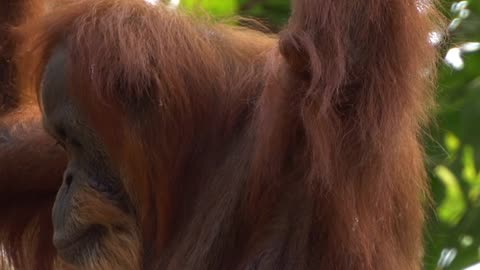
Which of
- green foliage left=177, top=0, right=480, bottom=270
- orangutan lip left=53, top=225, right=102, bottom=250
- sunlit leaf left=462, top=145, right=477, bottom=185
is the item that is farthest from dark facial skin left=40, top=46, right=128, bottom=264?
→ sunlit leaf left=462, top=145, right=477, bottom=185

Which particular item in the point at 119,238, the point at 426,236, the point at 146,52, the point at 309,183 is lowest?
the point at 426,236

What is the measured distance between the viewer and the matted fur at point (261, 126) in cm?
257

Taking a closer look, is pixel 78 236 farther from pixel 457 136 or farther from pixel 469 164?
pixel 469 164

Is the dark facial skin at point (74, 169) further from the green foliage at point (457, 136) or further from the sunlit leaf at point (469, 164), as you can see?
the sunlit leaf at point (469, 164)

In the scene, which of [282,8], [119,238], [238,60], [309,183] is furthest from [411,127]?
[282,8]

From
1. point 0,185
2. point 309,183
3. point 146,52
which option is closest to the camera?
point 309,183

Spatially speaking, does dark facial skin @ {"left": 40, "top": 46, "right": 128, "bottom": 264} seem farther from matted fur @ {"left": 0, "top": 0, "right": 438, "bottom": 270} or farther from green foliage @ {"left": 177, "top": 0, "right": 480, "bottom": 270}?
green foliage @ {"left": 177, "top": 0, "right": 480, "bottom": 270}

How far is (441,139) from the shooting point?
3.57 metres

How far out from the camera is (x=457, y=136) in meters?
3.61

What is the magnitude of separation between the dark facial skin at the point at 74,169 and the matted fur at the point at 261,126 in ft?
0.12

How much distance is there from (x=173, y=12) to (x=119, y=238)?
55cm

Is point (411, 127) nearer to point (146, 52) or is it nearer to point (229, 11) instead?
point (146, 52)

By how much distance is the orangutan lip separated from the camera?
117 inches

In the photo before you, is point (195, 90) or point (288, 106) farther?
point (195, 90)
